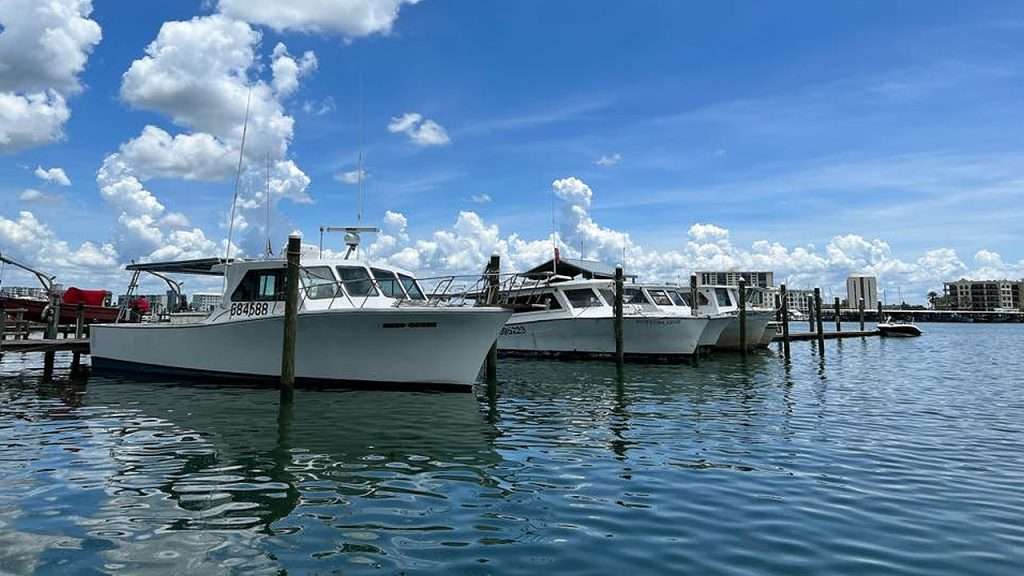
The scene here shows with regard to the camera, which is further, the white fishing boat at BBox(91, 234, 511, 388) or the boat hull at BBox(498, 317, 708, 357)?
the boat hull at BBox(498, 317, 708, 357)

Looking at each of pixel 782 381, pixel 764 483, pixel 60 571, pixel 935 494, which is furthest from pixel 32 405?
pixel 782 381

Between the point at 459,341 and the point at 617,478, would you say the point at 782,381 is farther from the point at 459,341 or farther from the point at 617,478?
the point at 617,478

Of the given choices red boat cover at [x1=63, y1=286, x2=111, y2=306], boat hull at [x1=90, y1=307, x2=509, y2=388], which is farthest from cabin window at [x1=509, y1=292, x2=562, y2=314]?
red boat cover at [x1=63, y1=286, x2=111, y2=306]

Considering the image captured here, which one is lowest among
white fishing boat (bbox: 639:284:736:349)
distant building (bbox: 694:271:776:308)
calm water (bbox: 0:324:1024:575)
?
calm water (bbox: 0:324:1024:575)

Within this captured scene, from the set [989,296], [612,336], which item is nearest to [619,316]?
[612,336]

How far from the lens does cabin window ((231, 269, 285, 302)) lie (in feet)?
51.5

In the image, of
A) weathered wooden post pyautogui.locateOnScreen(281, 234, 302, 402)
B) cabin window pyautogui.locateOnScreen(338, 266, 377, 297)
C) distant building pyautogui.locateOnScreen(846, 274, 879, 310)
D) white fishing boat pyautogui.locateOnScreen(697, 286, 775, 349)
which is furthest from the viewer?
distant building pyautogui.locateOnScreen(846, 274, 879, 310)

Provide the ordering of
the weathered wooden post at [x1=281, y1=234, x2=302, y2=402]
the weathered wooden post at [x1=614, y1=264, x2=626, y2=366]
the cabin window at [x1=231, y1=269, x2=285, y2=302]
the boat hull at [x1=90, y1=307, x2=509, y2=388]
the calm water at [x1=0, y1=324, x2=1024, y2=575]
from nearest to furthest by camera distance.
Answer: the calm water at [x1=0, y1=324, x2=1024, y2=575], the weathered wooden post at [x1=281, y1=234, x2=302, y2=402], the boat hull at [x1=90, y1=307, x2=509, y2=388], the cabin window at [x1=231, y1=269, x2=285, y2=302], the weathered wooden post at [x1=614, y1=264, x2=626, y2=366]

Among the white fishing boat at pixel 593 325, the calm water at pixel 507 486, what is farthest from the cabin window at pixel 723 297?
the calm water at pixel 507 486

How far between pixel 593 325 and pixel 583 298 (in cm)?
142

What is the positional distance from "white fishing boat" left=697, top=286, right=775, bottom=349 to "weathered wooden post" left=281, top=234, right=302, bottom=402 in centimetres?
2100

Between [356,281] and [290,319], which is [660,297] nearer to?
[356,281]

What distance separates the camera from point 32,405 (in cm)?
1328

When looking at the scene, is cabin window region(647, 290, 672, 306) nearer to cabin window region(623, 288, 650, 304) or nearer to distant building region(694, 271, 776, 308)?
cabin window region(623, 288, 650, 304)
